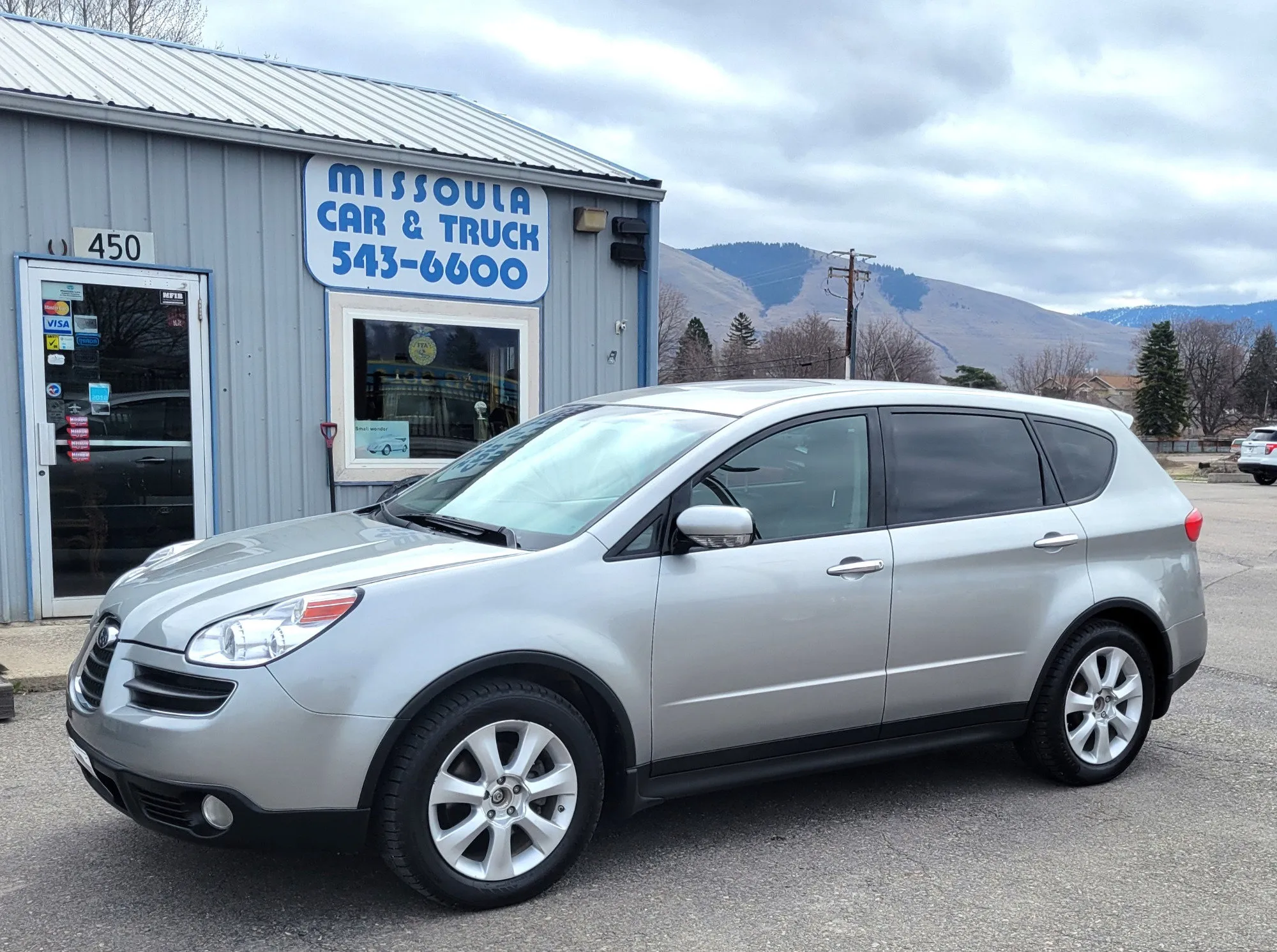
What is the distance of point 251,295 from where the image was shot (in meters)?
8.08

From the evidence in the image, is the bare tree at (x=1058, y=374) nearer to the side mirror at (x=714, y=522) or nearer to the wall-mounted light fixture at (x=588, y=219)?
the wall-mounted light fixture at (x=588, y=219)

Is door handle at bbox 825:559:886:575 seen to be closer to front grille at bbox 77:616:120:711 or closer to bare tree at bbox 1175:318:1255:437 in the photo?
front grille at bbox 77:616:120:711

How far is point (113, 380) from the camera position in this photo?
24.9 feet

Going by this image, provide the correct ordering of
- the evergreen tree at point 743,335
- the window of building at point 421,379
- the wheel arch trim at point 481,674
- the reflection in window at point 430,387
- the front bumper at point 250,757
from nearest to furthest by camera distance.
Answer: the front bumper at point 250,757, the wheel arch trim at point 481,674, the window of building at point 421,379, the reflection in window at point 430,387, the evergreen tree at point 743,335

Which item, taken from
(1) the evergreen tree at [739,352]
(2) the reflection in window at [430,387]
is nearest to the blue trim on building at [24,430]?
(2) the reflection in window at [430,387]

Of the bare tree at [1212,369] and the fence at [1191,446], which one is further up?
the bare tree at [1212,369]

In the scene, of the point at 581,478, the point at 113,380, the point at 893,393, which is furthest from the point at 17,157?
the point at 893,393

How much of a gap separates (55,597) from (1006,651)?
6.21 meters

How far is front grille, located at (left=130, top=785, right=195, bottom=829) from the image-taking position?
3197 mm

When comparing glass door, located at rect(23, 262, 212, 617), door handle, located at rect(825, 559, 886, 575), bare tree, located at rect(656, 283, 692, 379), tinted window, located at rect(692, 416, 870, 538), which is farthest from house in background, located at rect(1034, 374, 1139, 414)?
door handle, located at rect(825, 559, 886, 575)

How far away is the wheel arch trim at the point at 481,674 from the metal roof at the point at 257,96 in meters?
5.76

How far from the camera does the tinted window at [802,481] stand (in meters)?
4.01

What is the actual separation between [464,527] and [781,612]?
116 centimetres

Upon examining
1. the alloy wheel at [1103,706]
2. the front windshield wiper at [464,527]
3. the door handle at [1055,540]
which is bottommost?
the alloy wheel at [1103,706]
